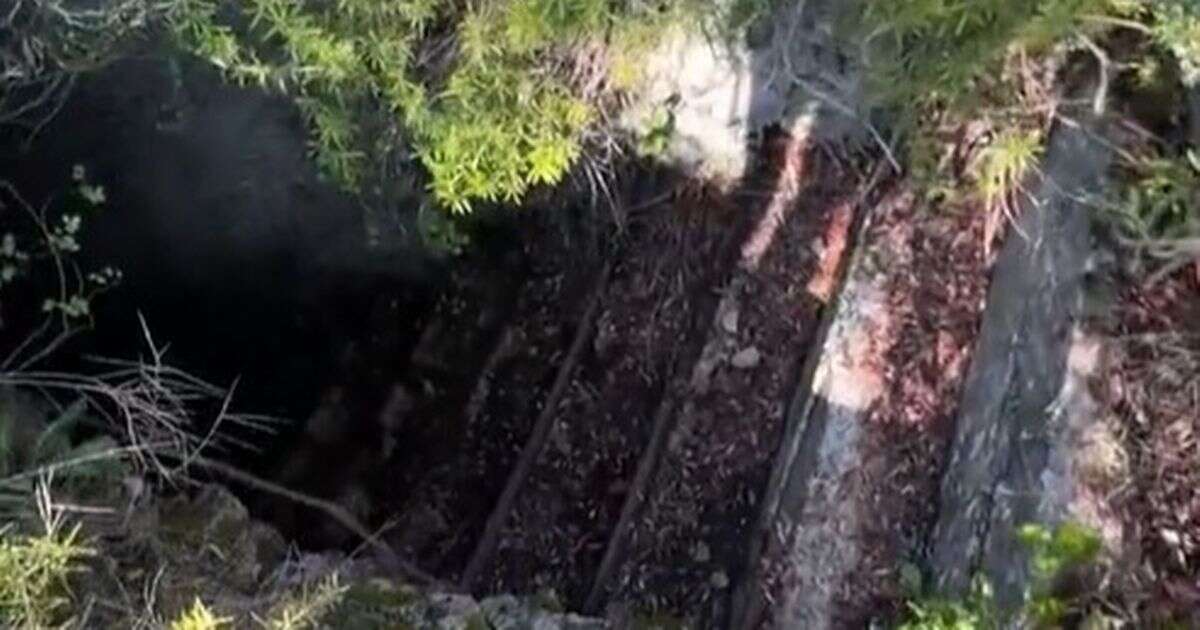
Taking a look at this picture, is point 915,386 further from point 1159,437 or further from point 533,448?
point 533,448

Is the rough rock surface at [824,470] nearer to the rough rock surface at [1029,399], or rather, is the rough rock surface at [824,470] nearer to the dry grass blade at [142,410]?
the rough rock surface at [1029,399]

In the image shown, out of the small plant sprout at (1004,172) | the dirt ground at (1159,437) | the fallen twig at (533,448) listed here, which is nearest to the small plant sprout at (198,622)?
the dirt ground at (1159,437)

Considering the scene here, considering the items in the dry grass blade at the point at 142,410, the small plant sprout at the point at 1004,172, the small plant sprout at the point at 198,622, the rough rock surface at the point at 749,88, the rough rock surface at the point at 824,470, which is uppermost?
the rough rock surface at the point at 749,88

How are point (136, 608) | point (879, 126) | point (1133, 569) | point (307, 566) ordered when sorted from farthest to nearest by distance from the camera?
point (879, 126) < point (307, 566) < point (1133, 569) < point (136, 608)

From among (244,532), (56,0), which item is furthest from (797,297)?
(56,0)

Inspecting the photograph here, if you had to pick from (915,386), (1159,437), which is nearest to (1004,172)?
(915,386)

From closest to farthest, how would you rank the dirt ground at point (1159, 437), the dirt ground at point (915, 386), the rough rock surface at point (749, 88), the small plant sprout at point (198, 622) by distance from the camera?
the small plant sprout at point (198, 622) → the dirt ground at point (1159, 437) → the dirt ground at point (915, 386) → the rough rock surface at point (749, 88)

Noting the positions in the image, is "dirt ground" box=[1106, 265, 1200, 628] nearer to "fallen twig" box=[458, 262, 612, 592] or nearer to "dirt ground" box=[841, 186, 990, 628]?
"dirt ground" box=[841, 186, 990, 628]

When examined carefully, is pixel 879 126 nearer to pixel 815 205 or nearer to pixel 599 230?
pixel 815 205
